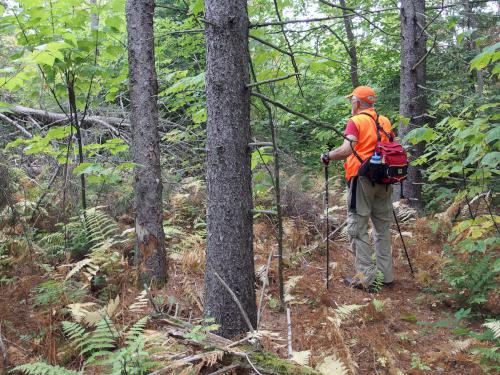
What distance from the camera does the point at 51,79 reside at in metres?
5.11

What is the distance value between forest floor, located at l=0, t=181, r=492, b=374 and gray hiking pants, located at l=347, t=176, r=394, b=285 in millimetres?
319

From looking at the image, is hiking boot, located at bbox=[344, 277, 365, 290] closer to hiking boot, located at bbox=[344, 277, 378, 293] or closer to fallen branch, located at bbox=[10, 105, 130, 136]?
hiking boot, located at bbox=[344, 277, 378, 293]

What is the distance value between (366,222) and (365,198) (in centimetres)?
34

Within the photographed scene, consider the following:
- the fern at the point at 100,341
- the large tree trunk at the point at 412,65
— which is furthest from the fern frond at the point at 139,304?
the large tree trunk at the point at 412,65

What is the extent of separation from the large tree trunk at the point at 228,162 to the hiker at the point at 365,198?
2.51m

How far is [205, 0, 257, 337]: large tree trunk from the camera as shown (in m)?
3.11

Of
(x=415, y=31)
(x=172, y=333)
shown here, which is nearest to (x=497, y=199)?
(x=415, y=31)

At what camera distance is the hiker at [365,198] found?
544 centimetres

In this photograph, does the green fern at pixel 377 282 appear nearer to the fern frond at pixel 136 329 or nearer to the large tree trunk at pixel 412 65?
the large tree trunk at pixel 412 65

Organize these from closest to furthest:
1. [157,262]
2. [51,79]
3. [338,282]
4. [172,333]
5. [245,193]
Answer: [172,333] < [245,193] < [157,262] < [51,79] < [338,282]

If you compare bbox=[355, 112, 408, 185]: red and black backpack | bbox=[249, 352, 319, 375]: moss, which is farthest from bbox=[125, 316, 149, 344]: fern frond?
bbox=[355, 112, 408, 185]: red and black backpack

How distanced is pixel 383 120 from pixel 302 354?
12.5ft

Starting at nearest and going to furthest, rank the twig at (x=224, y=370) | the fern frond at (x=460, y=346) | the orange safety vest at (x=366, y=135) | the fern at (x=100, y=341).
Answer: the twig at (x=224, y=370)
the fern at (x=100, y=341)
the fern frond at (x=460, y=346)
the orange safety vest at (x=366, y=135)

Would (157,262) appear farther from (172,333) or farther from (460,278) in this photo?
(460,278)
